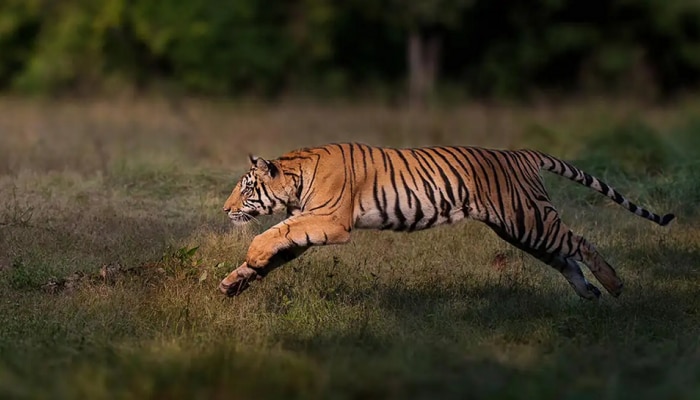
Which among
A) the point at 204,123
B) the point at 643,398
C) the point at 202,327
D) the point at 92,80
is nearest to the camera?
the point at 643,398

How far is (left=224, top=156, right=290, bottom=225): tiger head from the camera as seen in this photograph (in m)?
9.00

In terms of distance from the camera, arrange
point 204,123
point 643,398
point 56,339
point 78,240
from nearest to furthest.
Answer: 1. point 643,398
2. point 56,339
3. point 78,240
4. point 204,123

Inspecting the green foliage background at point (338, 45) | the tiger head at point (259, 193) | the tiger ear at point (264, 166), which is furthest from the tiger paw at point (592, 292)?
the green foliage background at point (338, 45)

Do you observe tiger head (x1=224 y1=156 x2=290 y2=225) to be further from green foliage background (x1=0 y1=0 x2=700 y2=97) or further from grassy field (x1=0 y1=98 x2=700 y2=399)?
green foliage background (x1=0 y1=0 x2=700 y2=97)

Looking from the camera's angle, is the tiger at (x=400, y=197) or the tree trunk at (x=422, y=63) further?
the tree trunk at (x=422, y=63)

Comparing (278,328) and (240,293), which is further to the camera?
(240,293)

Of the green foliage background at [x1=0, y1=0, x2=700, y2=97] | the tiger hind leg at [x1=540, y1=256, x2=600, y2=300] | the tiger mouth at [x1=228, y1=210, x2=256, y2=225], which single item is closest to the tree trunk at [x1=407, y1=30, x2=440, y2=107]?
the green foliage background at [x1=0, y1=0, x2=700, y2=97]

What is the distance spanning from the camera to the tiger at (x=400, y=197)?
887cm

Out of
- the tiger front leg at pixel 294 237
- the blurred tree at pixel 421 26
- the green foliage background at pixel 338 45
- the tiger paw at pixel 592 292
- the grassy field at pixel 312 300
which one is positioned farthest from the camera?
the blurred tree at pixel 421 26

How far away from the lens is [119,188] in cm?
1333

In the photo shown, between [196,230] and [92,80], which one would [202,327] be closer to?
[196,230]

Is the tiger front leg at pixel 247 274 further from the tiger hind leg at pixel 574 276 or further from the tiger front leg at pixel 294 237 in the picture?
the tiger hind leg at pixel 574 276

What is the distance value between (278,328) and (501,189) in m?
2.15

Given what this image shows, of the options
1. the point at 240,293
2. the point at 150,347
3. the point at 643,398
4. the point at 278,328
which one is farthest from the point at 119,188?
the point at 643,398
